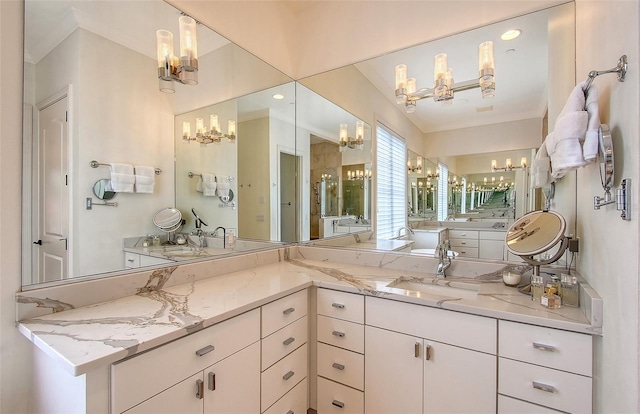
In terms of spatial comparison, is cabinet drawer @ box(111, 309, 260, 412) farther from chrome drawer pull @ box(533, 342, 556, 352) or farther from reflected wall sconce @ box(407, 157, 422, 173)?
reflected wall sconce @ box(407, 157, 422, 173)

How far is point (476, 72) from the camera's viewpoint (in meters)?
1.76

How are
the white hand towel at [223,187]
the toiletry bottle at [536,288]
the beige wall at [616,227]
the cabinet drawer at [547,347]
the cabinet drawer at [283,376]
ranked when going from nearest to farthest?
the beige wall at [616,227]
the cabinet drawer at [547,347]
the toiletry bottle at [536,288]
the cabinet drawer at [283,376]
the white hand towel at [223,187]

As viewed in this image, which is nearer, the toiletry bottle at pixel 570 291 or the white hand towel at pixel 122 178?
the toiletry bottle at pixel 570 291

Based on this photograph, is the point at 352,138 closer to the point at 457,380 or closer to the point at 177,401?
the point at 457,380

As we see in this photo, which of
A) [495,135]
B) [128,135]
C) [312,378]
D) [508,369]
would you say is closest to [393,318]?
[508,369]

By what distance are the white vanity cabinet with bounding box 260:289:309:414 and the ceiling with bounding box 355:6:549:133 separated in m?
1.48

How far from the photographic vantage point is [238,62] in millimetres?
2160

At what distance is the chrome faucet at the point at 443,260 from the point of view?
1750 mm

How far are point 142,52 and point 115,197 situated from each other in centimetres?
80

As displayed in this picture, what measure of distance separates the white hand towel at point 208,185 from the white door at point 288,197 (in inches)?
27.5

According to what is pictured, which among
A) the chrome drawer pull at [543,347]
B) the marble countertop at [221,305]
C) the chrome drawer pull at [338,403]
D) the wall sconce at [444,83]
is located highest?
the wall sconce at [444,83]

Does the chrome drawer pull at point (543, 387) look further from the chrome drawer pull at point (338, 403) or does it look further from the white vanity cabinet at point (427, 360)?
the chrome drawer pull at point (338, 403)

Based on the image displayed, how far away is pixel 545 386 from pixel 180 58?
7.92 feet

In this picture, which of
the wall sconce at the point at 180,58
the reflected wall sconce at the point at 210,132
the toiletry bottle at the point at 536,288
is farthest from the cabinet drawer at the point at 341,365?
the wall sconce at the point at 180,58
